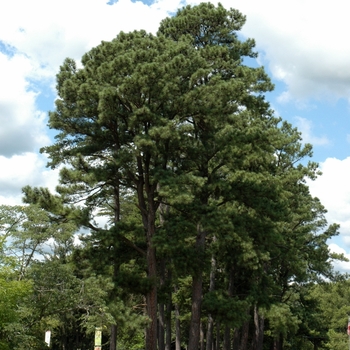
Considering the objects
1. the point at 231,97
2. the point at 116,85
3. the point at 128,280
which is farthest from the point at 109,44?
the point at 128,280

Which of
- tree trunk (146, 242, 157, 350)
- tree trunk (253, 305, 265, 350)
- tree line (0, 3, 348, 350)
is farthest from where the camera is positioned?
tree trunk (253, 305, 265, 350)

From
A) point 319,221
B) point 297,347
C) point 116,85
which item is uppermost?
point 116,85

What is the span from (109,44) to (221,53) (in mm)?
5285

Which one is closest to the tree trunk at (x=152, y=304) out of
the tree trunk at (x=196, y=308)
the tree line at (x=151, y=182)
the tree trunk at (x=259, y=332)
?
the tree line at (x=151, y=182)

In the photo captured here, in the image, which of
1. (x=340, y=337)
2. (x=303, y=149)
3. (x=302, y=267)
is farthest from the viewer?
(x=340, y=337)

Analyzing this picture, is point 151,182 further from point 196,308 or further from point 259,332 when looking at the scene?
point 259,332

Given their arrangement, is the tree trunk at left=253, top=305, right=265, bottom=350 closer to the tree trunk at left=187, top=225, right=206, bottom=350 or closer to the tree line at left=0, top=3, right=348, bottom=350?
the tree line at left=0, top=3, right=348, bottom=350

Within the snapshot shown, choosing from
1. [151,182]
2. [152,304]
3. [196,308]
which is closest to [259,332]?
[196,308]

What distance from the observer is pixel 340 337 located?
57375 mm

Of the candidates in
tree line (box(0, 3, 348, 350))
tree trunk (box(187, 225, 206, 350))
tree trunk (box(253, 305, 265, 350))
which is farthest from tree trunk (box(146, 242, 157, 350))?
tree trunk (box(253, 305, 265, 350))

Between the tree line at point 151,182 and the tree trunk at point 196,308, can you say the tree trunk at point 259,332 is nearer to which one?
the tree line at point 151,182

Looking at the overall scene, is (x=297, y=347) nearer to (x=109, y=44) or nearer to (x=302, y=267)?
(x=302, y=267)

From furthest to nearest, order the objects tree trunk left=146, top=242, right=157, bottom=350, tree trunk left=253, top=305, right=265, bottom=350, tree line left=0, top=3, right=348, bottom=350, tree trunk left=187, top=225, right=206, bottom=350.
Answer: tree trunk left=253, top=305, right=265, bottom=350
tree trunk left=187, top=225, right=206, bottom=350
tree trunk left=146, top=242, right=157, bottom=350
tree line left=0, top=3, right=348, bottom=350

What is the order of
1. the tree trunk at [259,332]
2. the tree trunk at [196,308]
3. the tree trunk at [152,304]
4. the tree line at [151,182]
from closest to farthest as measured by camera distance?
1. the tree line at [151,182]
2. the tree trunk at [152,304]
3. the tree trunk at [196,308]
4. the tree trunk at [259,332]
